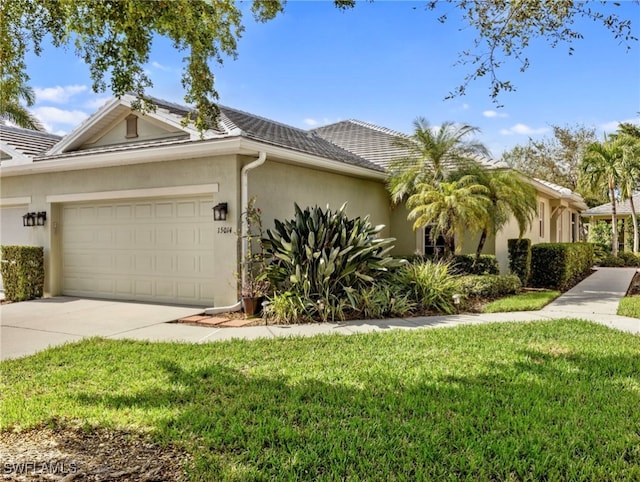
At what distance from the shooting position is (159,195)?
10844 millimetres

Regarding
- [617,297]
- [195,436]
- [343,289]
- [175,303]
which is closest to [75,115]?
[175,303]

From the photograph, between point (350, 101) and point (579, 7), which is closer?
point (579, 7)

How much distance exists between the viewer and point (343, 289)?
29.9 ft

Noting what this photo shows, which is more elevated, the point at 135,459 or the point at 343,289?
the point at 343,289

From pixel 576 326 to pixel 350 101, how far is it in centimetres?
929

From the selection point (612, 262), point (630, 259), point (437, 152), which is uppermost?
point (437, 152)

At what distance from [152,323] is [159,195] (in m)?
3.45

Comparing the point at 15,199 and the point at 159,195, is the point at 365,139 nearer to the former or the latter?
the point at 159,195

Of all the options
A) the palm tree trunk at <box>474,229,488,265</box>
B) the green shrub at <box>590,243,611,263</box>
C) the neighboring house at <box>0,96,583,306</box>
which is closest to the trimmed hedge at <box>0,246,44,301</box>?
the neighboring house at <box>0,96,583,306</box>

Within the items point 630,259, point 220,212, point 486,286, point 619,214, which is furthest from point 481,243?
point 619,214

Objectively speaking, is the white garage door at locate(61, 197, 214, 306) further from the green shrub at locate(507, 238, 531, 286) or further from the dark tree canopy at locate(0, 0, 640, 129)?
the green shrub at locate(507, 238, 531, 286)

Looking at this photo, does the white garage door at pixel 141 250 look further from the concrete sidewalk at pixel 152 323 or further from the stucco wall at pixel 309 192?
the stucco wall at pixel 309 192

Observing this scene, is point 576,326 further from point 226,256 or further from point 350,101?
point 350,101

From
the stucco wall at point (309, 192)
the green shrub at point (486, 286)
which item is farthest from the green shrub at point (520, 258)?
the stucco wall at point (309, 192)
